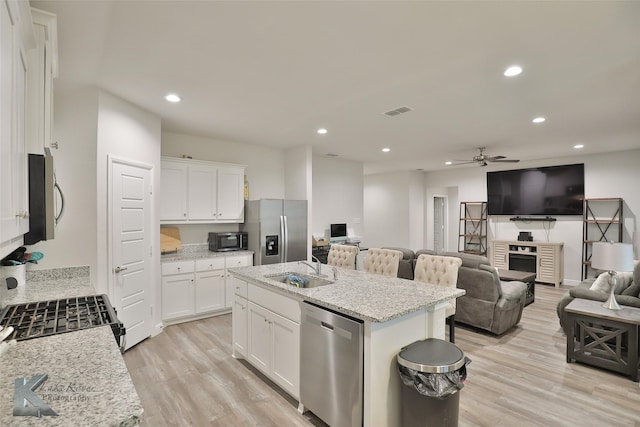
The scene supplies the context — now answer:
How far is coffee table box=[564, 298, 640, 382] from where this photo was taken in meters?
2.85

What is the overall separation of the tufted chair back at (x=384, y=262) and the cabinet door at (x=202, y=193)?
2.56 metres

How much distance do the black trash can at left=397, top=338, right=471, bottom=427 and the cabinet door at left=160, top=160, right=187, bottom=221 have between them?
3.80 meters

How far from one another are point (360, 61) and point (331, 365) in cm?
235

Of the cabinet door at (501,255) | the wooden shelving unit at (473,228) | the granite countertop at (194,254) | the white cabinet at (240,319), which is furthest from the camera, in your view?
the wooden shelving unit at (473,228)

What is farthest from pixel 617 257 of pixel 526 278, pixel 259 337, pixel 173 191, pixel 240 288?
pixel 173 191

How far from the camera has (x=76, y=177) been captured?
3115mm

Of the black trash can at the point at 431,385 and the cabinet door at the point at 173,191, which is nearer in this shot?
the black trash can at the point at 431,385

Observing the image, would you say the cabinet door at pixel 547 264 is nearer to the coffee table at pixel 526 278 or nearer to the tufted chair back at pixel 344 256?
the coffee table at pixel 526 278

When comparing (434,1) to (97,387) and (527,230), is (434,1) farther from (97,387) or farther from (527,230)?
(527,230)

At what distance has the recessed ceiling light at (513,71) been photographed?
8.91 feet

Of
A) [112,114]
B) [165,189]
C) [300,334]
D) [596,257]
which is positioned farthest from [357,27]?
[165,189]

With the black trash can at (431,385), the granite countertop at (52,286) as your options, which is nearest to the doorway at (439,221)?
the black trash can at (431,385)

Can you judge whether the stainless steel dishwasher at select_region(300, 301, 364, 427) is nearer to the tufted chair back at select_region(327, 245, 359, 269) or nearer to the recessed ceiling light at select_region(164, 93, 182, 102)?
the tufted chair back at select_region(327, 245, 359, 269)

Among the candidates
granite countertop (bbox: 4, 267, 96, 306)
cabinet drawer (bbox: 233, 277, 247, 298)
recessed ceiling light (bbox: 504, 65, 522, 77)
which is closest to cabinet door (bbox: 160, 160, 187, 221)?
granite countertop (bbox: 4, 267, 96, 306)
